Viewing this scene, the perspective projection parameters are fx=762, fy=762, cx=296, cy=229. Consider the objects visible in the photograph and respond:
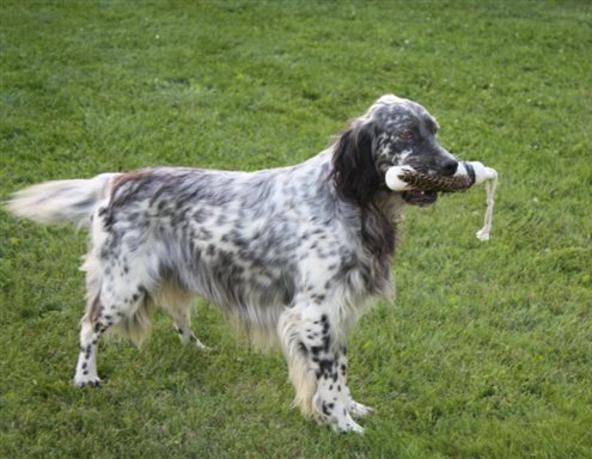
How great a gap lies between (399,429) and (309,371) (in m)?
0.66

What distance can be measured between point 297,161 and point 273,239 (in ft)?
12.6

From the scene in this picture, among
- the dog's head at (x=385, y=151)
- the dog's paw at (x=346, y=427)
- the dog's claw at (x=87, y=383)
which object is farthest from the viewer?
the dog's claw at (x=87, y=383)

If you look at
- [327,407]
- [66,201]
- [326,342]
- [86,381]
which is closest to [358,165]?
[326,342]

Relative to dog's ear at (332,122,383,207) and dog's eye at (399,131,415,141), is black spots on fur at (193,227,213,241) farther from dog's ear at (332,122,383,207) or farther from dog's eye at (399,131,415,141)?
dog's eye at (399,131,415,141)

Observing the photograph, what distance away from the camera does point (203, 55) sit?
11.1 meters

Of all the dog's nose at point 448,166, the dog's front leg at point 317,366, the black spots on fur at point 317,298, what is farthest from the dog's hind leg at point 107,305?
the dog's nose at point 448,166

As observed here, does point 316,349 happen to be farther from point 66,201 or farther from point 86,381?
point 66,201

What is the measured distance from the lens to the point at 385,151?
411 centimetres

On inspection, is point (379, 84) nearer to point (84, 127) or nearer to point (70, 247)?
point (84, 127)

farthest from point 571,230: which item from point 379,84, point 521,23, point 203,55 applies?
point 521,23

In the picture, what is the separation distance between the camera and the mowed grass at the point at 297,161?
4.58 m

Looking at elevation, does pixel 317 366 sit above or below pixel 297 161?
above

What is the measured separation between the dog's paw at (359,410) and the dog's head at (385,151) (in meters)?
1.36

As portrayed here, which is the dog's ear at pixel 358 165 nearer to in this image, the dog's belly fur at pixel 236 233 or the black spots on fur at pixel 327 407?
the dog's belly fur at pixel 236 233
